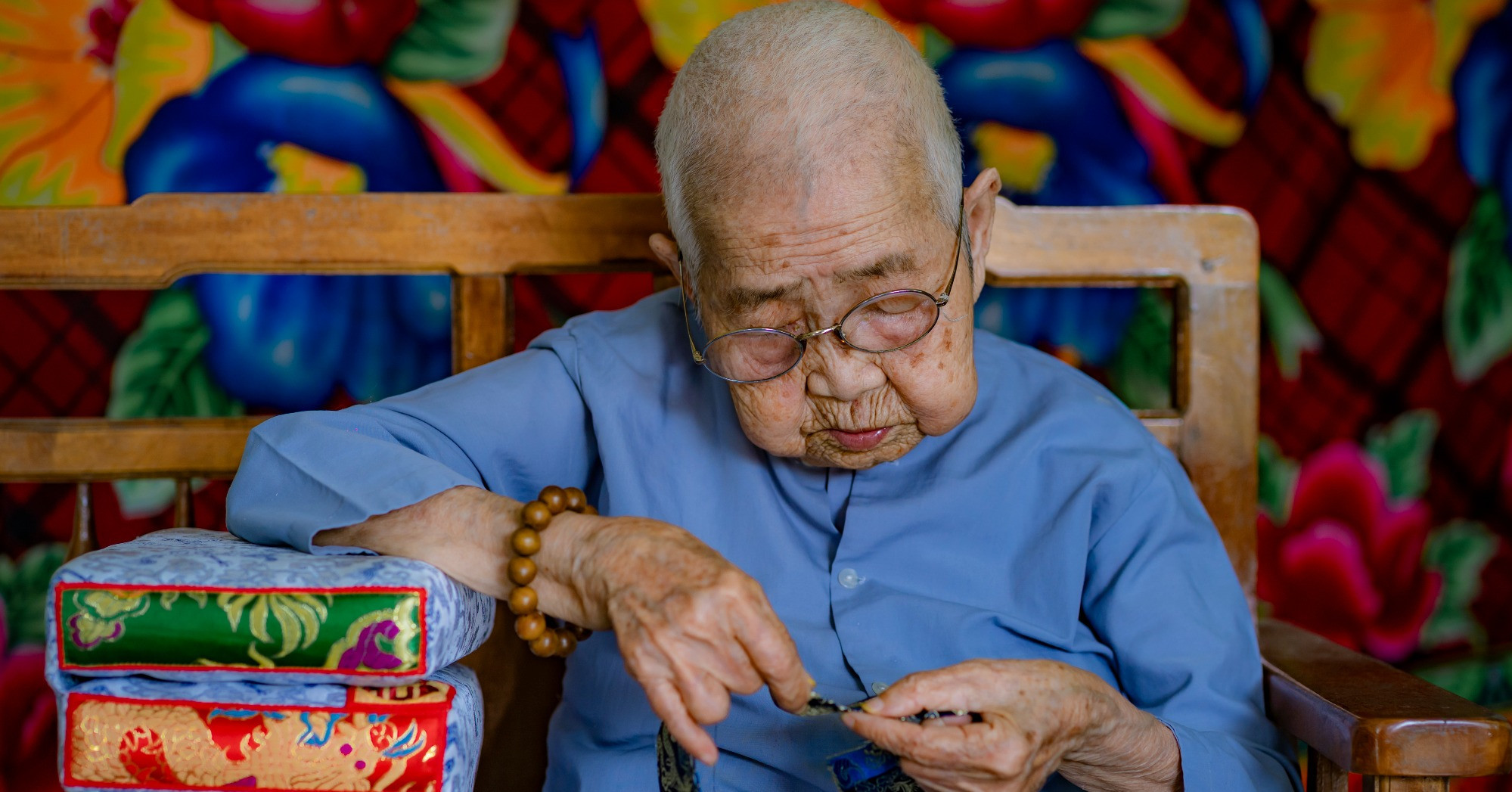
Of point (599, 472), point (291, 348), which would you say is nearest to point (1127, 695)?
point (599, 472)

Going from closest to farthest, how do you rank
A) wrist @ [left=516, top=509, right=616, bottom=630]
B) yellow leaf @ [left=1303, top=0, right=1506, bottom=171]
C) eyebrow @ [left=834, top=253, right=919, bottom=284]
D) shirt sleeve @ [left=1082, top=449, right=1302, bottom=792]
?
wrist @ [left=516, top=509, right=616, bottom=630] < eyebrow @ [left=834, top=253, right=919, bottom=284] < shirt sleeve @ [left=1082, top=449, right=1302, bottom=792] < yellow leaf @ [left=1303, top=0, right=1506, bottom=171]

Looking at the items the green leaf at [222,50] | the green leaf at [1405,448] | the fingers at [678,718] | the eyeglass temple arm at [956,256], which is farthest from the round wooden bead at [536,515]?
the green leaf at [1405,448]

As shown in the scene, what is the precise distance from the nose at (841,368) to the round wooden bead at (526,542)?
0.39 meters

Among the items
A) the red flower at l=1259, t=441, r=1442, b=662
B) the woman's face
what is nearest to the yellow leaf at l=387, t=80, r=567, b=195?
the woman's face

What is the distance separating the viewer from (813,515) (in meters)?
1.44

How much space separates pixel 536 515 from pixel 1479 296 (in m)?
2.16

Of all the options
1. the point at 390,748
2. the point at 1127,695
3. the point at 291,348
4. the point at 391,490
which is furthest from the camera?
the point at 291,348

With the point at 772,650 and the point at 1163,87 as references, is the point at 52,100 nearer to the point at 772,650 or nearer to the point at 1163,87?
the point at 772,650

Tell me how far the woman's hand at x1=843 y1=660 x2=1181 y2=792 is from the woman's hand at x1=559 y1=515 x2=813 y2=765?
100mm

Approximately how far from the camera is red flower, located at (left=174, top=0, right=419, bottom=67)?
2125 mm

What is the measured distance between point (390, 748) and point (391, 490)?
276 millimetres

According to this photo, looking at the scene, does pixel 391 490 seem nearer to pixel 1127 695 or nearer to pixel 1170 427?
pixel 1127 695

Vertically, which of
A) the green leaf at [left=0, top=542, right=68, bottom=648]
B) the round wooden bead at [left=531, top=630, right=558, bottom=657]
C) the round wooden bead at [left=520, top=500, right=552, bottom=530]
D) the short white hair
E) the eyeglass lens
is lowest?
the green leaf at [left=0, top=542, right=68, bottom=648]

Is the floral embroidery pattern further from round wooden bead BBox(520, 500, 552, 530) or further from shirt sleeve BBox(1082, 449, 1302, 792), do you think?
shirt sleeve BBox(1082, 449, 1302, 792)
